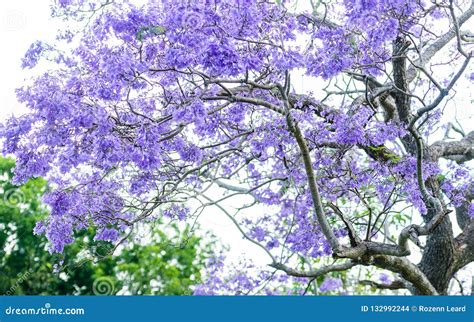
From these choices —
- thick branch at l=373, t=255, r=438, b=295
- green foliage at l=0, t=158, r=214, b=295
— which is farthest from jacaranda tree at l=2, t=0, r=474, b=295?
green foliage at l=0, t=158, r=214, b=295

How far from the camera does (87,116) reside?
502 centimetres

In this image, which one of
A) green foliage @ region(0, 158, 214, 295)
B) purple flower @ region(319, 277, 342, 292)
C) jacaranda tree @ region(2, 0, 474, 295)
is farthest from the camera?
green foliage @ region(0, 158, 214, 295)

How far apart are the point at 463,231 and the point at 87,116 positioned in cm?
422

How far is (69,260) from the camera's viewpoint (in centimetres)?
1742

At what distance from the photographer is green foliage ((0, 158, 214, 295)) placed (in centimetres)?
1777

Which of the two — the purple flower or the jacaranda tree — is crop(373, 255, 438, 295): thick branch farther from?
the purple flower

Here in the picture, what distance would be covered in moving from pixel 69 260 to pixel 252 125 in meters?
12.1

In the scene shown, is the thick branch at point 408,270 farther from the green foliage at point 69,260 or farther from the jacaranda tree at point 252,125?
the green foliage at point 69,260

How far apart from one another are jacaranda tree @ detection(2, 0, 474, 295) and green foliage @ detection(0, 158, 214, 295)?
1014 cm

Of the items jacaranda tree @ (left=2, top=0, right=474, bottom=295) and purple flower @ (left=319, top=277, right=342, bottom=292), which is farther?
purple flower @ (left=319, top=277, right=342, bottom=292)

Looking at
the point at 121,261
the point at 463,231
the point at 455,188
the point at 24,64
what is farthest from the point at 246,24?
the point at 121,261

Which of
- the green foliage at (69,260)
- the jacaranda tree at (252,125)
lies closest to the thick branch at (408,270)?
the jacaranda tree at (252,125)

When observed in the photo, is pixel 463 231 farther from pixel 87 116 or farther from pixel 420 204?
pixel 87 116

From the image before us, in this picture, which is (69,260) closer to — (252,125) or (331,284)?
(331,284)
